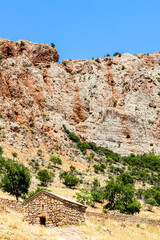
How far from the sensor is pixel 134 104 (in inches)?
2958

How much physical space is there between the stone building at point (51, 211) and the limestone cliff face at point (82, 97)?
34267 millimetres

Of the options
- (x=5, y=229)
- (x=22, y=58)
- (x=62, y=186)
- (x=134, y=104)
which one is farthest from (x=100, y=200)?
(x=22, y=58)

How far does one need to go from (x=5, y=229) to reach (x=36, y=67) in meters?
80.2

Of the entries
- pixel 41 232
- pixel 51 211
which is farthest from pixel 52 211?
pixel 41 232

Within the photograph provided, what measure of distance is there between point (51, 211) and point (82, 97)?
71735mm

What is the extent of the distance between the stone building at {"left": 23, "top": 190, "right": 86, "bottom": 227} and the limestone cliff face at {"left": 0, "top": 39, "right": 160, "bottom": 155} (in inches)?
1349

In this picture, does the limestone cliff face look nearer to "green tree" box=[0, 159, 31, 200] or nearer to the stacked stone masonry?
"green tree" box=[0, 159, 31, 200]

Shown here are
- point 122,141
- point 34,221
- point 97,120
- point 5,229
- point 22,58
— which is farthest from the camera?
point 22,58

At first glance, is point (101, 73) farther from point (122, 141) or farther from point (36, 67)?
point (122, 141)

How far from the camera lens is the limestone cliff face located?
5781 cm

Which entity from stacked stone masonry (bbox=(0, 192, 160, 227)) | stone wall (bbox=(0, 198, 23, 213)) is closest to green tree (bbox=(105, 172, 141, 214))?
stacked stone masonry (bbox=(0, 192, 160, 227))

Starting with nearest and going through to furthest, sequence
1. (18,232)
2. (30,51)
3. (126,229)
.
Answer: (18,232) < (126,229) < (30,51)

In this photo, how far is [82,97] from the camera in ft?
274

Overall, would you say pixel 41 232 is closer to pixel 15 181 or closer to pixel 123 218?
pixel 123 218
